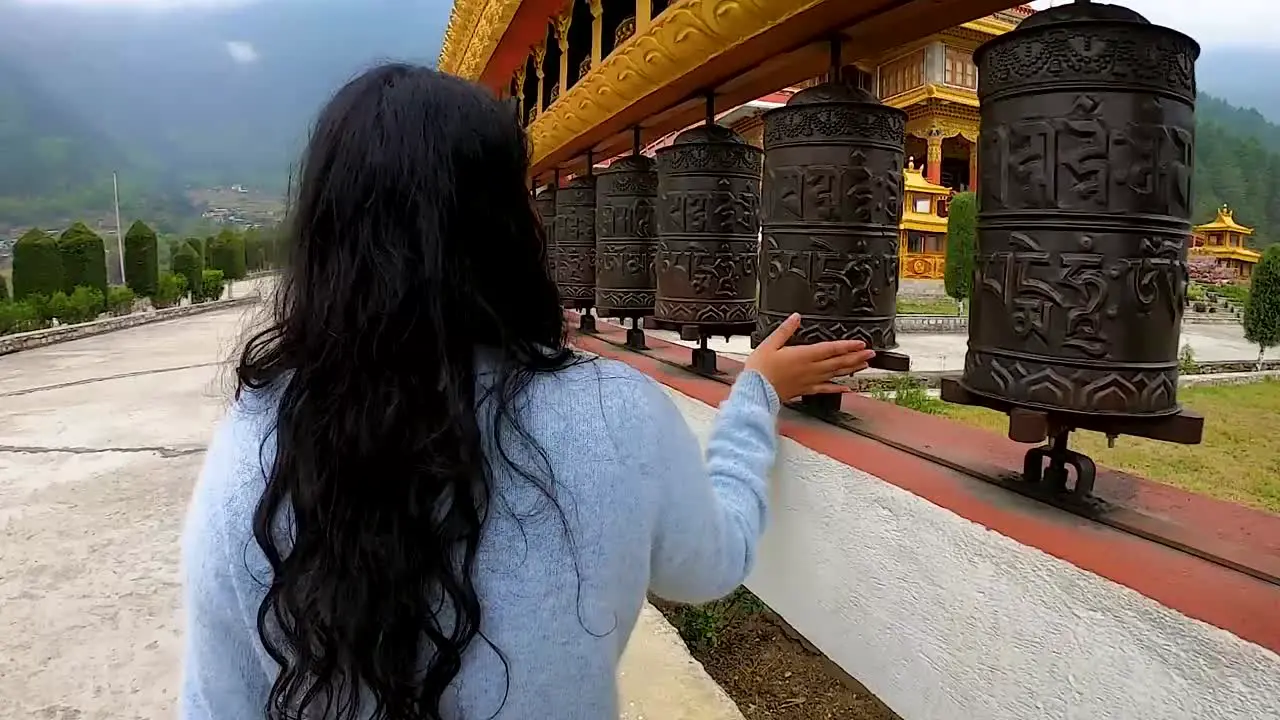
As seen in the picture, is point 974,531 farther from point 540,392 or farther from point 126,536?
point 126,536

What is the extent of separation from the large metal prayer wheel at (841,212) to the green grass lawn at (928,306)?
15155mm

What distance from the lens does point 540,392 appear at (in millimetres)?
866

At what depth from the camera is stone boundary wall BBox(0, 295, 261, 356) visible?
13359 mm

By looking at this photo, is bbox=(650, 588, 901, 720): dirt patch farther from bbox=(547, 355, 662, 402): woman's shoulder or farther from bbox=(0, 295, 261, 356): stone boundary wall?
bbox=(0, 295, 261, 356): stone boundary wall

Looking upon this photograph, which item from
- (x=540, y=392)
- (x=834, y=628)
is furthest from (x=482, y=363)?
(x=834, y=628)

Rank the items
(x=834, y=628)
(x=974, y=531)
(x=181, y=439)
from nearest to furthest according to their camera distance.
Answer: (x=974, y=531) → (x=834, y=628) → (x=181, y=439)

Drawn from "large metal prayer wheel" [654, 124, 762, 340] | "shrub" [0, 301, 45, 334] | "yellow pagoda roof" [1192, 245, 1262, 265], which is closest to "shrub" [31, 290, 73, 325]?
"shrub" [0, 301, 45, 334]

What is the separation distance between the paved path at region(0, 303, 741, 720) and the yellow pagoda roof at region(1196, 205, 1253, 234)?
17036 mm

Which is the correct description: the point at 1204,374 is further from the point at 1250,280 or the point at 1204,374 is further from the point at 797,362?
the point at 797,362

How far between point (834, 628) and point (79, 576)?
3.26 metres

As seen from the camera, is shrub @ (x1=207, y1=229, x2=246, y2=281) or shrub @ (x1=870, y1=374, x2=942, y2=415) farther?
shrub @ (x1=207, y1=229, x2=246, y2=281)

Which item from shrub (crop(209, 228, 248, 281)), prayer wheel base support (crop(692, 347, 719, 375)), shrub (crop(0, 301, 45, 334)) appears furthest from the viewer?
shrub (crop(209, 228, 248, 281))

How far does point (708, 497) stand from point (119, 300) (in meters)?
21.5

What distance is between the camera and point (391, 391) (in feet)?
2.67
